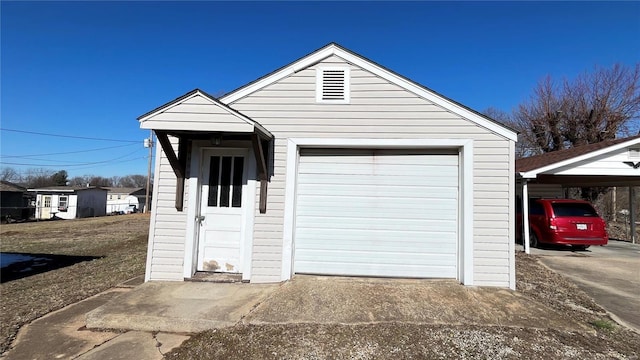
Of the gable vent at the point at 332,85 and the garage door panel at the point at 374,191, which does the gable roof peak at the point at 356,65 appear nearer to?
the gable vent at the point at 332,85

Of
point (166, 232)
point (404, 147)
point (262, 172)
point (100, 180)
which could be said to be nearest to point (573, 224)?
point (404, 147)

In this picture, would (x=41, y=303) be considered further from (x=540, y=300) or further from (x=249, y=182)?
(x=540, y=300)

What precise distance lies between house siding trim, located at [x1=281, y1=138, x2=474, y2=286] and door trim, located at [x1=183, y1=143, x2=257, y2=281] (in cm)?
55

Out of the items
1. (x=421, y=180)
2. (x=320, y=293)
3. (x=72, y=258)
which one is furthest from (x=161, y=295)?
(x=72, y=258)

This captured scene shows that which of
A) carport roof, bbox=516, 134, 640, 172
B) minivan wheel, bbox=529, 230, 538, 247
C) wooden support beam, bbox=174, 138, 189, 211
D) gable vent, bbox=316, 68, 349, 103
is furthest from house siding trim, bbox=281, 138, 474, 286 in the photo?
minivan wheel, bbox=529, 230, 538, 247

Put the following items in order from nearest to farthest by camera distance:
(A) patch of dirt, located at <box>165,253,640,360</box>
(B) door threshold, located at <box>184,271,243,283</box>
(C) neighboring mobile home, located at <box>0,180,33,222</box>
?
(A) patch of dirt, located at <box>165,253,640,360</box>, (B) door threshold, located at <box>184,271,243,283</box>, (C) neighboring mobile home, located at <box>0,180,33,222</box>

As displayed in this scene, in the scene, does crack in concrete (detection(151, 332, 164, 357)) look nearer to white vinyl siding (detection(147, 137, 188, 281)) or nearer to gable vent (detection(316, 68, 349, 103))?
white vinyl siding (detection(147, 137, 188, 281))

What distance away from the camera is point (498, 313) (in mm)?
4363

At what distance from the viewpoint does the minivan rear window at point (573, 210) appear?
985 cm

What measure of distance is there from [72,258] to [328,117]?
319 inches

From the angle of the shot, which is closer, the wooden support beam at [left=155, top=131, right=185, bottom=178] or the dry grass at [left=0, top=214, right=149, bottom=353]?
the dry grass at [left=0, top=214, right=149, bottom=353]

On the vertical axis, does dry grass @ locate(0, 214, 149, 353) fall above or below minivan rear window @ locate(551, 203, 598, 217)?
below

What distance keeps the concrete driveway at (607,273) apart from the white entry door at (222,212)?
17.9 feet

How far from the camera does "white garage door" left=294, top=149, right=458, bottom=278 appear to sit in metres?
5.64
